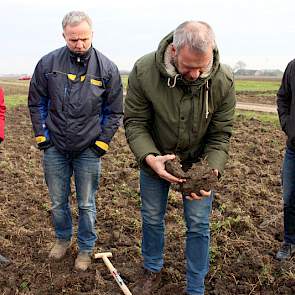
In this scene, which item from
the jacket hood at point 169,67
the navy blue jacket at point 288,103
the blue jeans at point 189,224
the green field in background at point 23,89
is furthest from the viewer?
the green field in background at point 23,89

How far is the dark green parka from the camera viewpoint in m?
3.19

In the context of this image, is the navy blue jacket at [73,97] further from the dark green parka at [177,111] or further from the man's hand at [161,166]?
the man's hand at [161,166]

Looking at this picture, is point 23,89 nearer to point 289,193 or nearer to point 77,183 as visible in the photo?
point 77,183

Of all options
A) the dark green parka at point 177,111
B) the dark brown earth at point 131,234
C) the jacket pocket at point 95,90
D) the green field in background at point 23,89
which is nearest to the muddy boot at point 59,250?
the dark brown earth at point 131,234

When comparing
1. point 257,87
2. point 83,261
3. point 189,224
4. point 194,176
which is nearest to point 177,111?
point 194,176

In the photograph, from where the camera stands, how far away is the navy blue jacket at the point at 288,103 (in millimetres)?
4180

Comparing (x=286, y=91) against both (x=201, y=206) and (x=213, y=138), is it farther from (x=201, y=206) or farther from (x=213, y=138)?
(x=201, y=206)

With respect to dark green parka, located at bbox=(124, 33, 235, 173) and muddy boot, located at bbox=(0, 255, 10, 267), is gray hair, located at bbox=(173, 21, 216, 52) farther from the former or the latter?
muddy boot, located at bbox=(0, 255, 10, 267)

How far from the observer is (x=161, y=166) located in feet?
10.7

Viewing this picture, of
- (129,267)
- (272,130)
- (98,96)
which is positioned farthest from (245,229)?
(272,130)

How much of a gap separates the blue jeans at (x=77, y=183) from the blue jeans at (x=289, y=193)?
182 cm

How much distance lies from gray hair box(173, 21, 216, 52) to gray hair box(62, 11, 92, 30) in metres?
1.14

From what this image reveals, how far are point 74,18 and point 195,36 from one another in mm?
1324

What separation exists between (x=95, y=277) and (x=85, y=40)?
6.91 feet
